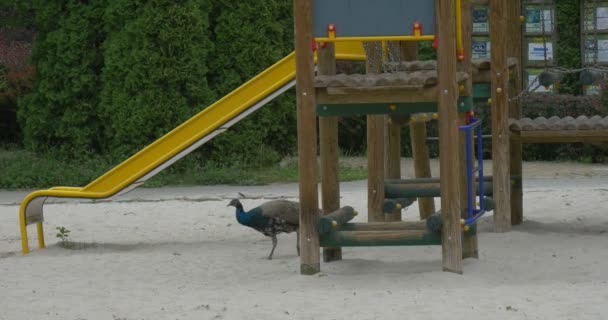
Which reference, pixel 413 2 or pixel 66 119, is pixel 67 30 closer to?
pixel 66 119

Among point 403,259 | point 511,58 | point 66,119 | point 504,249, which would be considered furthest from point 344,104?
point 66,119

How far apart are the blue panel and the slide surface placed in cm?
196

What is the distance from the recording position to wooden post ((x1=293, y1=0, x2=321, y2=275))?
7477mm

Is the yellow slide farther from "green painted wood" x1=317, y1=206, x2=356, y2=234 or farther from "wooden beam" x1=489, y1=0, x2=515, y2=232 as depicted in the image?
"green painted wood" x1=317, y1=206, x2=356, y2=234

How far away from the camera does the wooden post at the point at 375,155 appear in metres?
9.27

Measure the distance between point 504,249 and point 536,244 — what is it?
36cm

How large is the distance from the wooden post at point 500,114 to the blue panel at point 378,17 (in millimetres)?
2222

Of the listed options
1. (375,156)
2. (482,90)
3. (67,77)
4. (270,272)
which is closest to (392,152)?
(375,156)

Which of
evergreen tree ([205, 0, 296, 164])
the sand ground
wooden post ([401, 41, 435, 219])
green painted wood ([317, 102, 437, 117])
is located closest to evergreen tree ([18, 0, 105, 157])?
evergreen tree ([205, 0, 296, 164])

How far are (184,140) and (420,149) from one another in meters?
2.06

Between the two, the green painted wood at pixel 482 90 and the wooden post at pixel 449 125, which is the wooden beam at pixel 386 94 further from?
the green painted wood at pixel 482 90

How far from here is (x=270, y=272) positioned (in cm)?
816

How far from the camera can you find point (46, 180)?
14.9 metres

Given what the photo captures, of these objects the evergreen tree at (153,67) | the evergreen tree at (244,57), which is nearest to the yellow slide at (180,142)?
the evergreen tree at (153,67)
